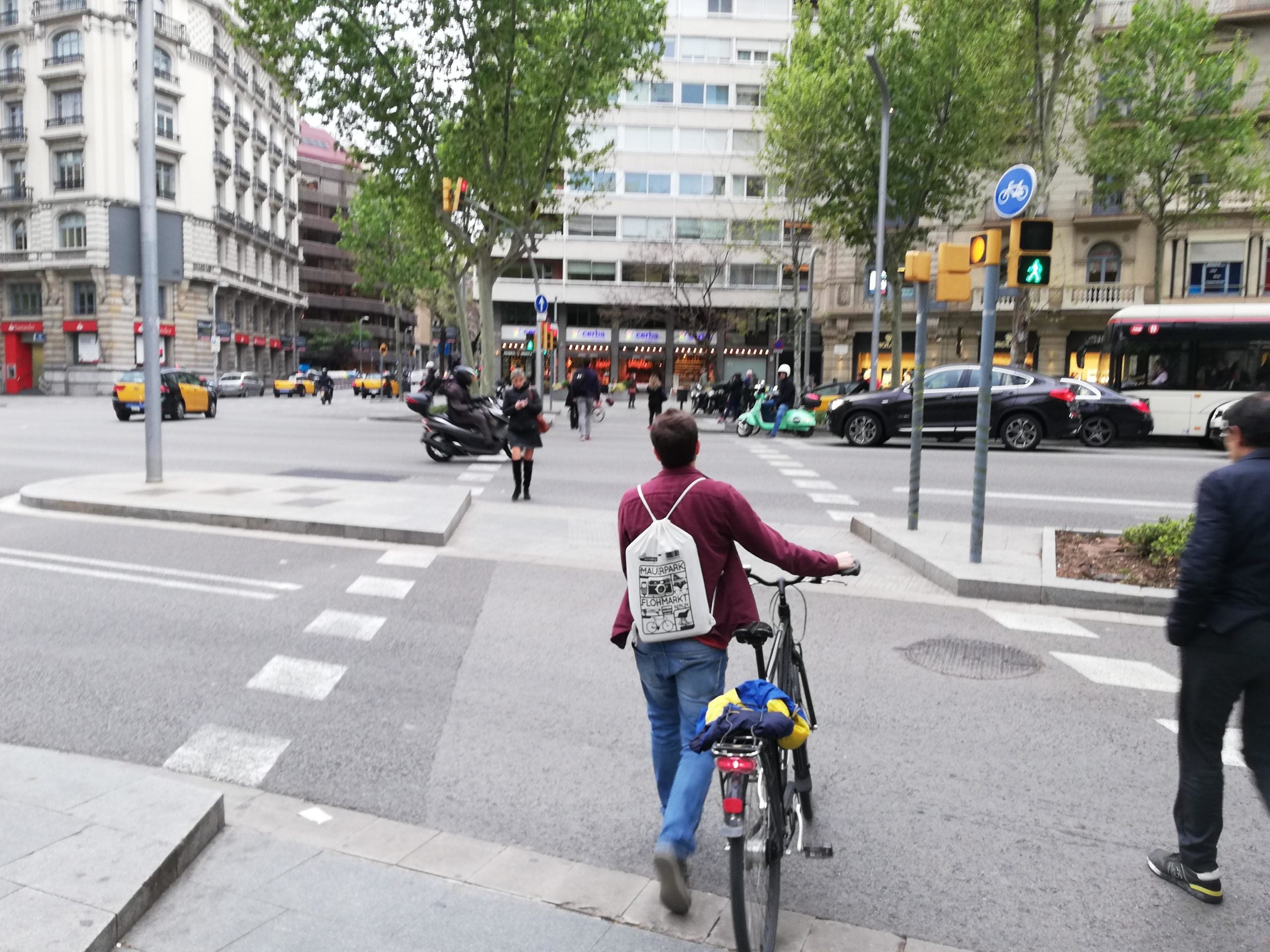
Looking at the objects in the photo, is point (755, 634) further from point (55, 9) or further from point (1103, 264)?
point (55, 9)

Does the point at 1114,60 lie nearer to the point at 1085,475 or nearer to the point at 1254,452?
the point at 1085,475

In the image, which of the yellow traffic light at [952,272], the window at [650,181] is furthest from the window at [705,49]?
the yellow traffic light at [952,272]

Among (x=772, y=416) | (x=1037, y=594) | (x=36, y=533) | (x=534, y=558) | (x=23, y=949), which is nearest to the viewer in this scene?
(x=23, y=949)

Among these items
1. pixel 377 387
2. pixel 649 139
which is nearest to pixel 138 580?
pixel 377 387

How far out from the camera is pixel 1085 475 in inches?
624

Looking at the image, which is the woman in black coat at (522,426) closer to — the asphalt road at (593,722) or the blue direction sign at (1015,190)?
the asphalt road at (593,722)

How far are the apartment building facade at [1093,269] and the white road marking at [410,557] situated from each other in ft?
102

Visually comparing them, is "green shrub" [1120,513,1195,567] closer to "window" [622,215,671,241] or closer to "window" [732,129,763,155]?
"window" [732,129,763,155]

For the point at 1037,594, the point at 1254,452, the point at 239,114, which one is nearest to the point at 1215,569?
the point at 1254,452

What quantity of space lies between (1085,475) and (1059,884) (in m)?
13.5

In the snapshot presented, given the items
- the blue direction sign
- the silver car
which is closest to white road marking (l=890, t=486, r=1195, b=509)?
the blue direction sign

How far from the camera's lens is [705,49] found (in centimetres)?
5594

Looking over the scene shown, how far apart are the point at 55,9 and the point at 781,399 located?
51293mm

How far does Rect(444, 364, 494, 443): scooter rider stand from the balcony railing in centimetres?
5002
